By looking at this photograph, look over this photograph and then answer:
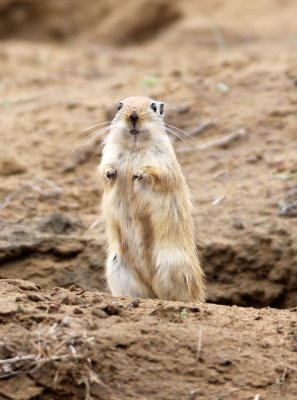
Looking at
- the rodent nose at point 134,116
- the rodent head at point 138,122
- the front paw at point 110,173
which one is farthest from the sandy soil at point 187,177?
the rodent nose at point 134,116

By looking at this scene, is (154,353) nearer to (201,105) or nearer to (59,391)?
(59,391)

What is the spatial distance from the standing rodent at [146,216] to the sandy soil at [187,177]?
524 millimetres

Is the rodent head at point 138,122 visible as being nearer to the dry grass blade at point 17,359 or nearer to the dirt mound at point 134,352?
the dirt mound at point 134,352

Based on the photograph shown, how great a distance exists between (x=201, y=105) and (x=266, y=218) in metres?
2.55

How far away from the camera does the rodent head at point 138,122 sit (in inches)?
237

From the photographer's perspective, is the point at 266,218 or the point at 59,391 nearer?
the point at 59,391

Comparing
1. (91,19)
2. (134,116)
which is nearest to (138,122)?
(134,116)

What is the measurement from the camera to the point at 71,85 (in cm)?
1115

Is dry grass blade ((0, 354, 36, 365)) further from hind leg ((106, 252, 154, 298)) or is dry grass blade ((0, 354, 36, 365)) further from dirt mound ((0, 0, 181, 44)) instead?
dirt mound ((0, 0, 181, 44))

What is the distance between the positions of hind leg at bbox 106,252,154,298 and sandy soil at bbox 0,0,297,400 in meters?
0.32

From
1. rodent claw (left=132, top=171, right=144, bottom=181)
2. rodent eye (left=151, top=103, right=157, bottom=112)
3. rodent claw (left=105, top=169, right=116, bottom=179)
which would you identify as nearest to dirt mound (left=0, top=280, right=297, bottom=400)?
rodent claw (left=132, top=171, right=144, bottom=181)

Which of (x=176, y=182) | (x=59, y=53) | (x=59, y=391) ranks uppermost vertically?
(x=59, y=53)

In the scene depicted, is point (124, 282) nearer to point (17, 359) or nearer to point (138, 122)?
point (138, 122)

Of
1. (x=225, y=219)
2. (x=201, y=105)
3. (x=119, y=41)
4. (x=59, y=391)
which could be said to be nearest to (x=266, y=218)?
(x=225, y=219)
